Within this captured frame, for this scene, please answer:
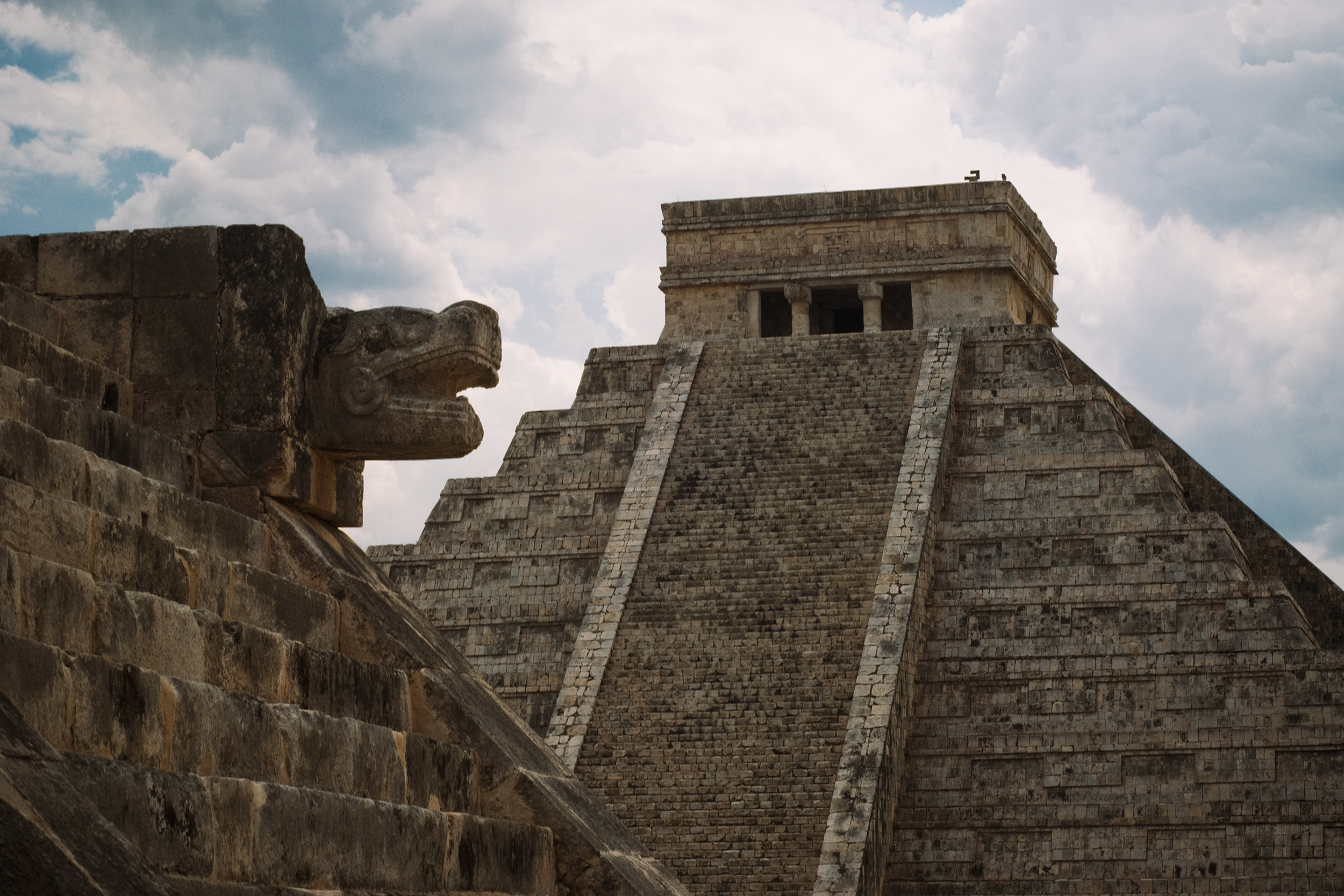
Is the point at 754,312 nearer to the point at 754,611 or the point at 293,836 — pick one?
the point at 754,611

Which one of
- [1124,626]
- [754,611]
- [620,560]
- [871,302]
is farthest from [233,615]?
[871,302]

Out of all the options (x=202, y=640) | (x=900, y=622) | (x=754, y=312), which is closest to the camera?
(x=202, y=640)

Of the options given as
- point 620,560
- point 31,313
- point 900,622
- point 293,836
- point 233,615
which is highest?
point 620,560

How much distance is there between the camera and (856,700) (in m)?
18.4

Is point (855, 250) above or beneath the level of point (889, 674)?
above

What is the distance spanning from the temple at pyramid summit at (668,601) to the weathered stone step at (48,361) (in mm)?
24

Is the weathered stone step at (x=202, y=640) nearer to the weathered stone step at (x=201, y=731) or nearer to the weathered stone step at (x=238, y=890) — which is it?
the weathered stone step at (x=201, y=731)

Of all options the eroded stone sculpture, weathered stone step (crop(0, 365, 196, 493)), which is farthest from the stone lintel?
the eroded stone sculpture

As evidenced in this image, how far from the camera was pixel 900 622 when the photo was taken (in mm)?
19172

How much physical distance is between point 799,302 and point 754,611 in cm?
742

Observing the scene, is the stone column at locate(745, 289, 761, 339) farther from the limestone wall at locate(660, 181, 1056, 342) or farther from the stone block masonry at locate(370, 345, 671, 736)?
the stone block masonry at locate(370, 345, 671, 736)

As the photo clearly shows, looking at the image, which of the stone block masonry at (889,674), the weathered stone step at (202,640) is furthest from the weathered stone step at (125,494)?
the stone block masonry at (889,674)

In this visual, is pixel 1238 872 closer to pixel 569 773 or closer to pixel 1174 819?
pixel 1174 819

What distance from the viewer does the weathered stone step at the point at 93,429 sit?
5.31 metres
